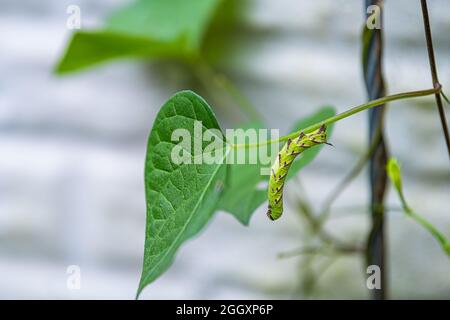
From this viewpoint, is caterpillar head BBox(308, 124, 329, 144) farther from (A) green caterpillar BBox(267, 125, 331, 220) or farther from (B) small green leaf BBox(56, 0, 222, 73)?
(B) small green leaf BBox(56, 0, 222, 73)

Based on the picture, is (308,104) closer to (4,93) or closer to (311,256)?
(311,256)

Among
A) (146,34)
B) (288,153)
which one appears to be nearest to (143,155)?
(146,34)

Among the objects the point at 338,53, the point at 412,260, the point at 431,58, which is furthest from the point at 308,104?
the point at 431,58

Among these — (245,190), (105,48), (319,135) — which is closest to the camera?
(319,135)

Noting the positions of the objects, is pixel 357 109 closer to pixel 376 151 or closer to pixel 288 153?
pixel 288 153

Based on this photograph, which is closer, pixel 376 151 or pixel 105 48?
pixel 376 151

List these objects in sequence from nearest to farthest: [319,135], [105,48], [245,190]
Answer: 1. [319,135]
2. [245,190]
3. [105,48]

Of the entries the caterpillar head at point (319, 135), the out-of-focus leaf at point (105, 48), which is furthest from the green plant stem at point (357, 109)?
the out-of-focus leaf at point (105, 48)
